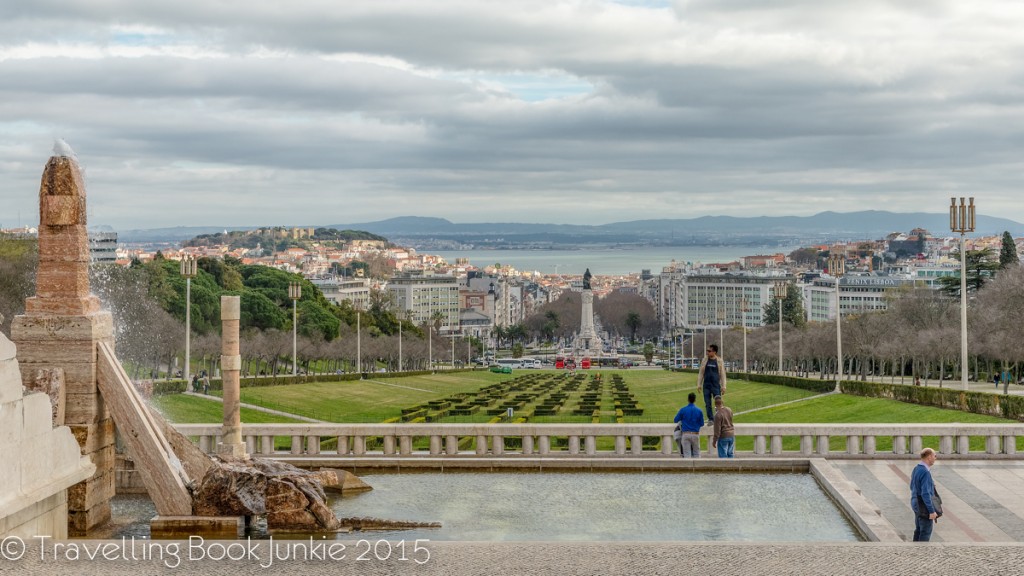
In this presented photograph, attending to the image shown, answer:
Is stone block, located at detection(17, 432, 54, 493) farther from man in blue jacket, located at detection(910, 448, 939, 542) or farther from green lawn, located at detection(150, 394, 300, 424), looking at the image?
green lawn, located at detection(150, 394, 300, 424)

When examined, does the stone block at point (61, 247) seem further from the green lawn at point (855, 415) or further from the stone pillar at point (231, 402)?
the green lawn at point (855, 415)

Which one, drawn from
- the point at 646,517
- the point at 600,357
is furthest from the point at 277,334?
the point at 600,357

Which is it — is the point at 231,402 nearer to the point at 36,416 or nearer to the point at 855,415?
the point at 36,416

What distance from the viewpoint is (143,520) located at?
47.7 ft

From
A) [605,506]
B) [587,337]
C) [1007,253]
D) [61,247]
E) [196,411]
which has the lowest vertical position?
[587,337]

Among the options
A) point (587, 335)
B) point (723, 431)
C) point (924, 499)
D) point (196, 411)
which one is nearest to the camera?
point (924, 499)

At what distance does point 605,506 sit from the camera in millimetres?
15469

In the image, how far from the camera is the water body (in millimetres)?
13875

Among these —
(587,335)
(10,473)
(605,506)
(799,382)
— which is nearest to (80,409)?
(10,473)

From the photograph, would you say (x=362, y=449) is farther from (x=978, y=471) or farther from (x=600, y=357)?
(x=600, y=357)

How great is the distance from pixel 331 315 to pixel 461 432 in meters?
78.0

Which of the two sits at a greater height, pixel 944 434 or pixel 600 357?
pixel 944 434

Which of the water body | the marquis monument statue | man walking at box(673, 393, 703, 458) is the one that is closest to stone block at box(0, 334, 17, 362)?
the water body

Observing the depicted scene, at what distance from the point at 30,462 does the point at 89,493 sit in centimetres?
424
